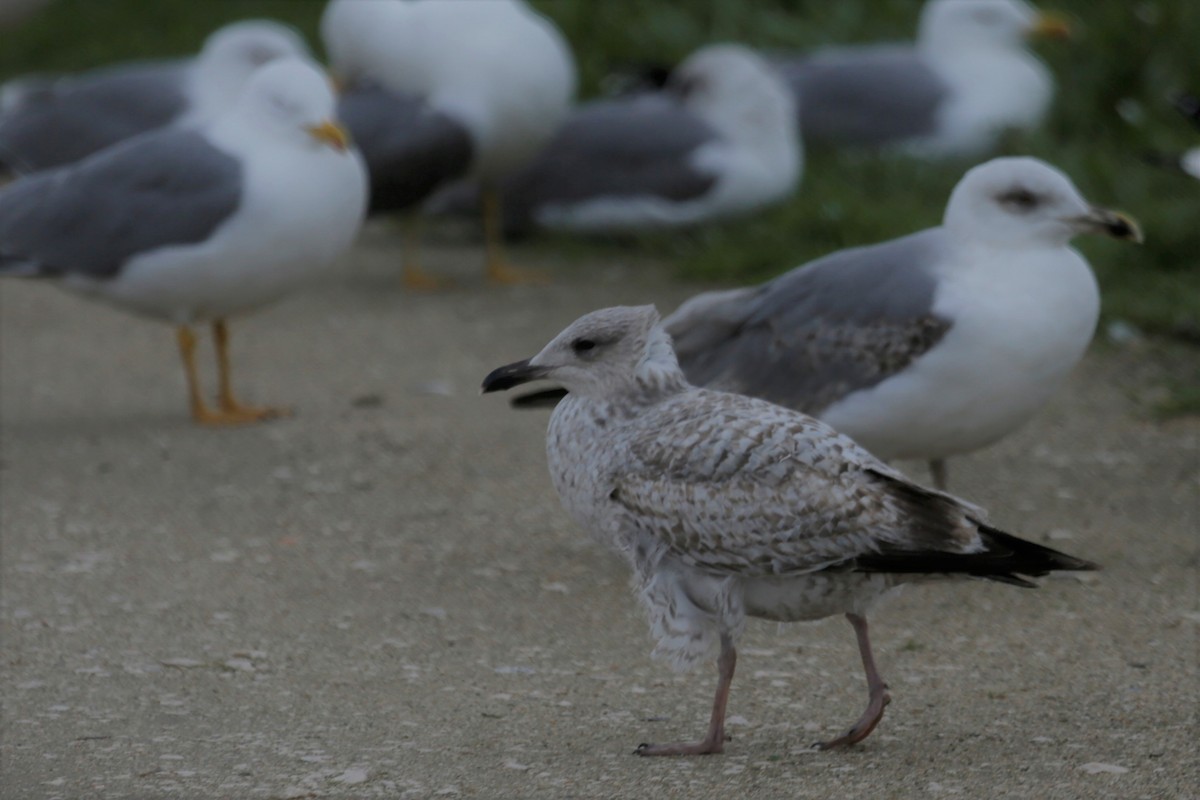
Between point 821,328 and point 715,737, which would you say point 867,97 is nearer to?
point 821,328

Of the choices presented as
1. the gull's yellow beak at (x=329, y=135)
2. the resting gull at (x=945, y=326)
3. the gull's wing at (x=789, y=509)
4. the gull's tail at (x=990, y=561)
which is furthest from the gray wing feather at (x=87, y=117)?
the gull's tail at (x=990, y=561)

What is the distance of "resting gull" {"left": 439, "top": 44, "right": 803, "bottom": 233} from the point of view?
9.50m

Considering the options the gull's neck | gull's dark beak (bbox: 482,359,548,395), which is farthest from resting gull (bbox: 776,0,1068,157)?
gull's dark beak (bbox: 482,359,548,395)

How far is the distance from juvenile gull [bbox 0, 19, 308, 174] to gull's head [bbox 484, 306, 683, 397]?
573 cm

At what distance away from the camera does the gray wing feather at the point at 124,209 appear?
6.57 m

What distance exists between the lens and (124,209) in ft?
21.9

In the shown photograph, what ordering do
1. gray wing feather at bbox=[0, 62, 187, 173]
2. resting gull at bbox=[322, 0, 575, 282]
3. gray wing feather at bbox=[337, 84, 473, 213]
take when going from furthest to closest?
gray wing feather at bbox=[0, 62, 187, 173] → resting gull at bbox=[322, 0, 575, 282] → gray wing feather at bbox=[337, 84, 473, 213]

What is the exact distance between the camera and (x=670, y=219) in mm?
9555

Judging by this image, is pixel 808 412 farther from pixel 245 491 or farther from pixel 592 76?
pixel 592 76

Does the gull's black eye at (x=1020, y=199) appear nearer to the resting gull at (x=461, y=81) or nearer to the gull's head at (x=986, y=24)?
the resting gull at (x=461, y=81)

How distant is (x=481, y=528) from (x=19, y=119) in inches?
215

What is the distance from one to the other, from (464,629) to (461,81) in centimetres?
498

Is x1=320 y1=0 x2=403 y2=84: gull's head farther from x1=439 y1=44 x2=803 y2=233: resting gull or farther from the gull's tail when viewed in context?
the gull's tail

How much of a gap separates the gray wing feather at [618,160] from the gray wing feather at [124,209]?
3.26m
